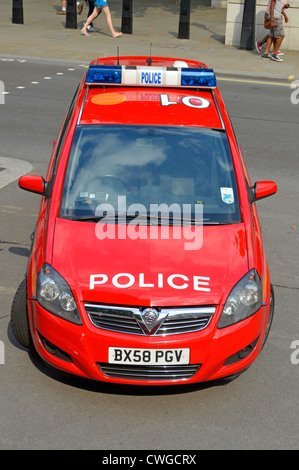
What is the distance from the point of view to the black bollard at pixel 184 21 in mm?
20266

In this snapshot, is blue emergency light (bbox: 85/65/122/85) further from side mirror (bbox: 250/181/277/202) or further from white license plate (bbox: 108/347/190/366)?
white license plate (bbox: 108/347/190/366)

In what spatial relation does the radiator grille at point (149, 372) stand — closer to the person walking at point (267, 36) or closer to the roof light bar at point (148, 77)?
the roof light bar at point (148, 77)

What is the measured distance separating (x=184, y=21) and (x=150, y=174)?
51.3 ft

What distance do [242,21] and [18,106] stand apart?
884cm

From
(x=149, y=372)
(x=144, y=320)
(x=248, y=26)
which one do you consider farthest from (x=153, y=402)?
(x=248, y=26)

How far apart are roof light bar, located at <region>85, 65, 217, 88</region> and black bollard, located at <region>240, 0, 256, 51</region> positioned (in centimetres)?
1354

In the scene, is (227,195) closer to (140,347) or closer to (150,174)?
(150,174)

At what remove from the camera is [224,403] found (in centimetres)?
499

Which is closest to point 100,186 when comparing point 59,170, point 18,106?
point 59,170

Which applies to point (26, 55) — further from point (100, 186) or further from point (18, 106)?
point (100, 186)

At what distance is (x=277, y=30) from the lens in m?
18.1

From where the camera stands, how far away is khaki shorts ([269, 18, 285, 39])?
59.3 feet

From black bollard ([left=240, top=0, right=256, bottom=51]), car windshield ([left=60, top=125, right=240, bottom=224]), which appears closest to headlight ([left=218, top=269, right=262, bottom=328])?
car windshield ([left=60, top=125, right=240, bottom=224])
